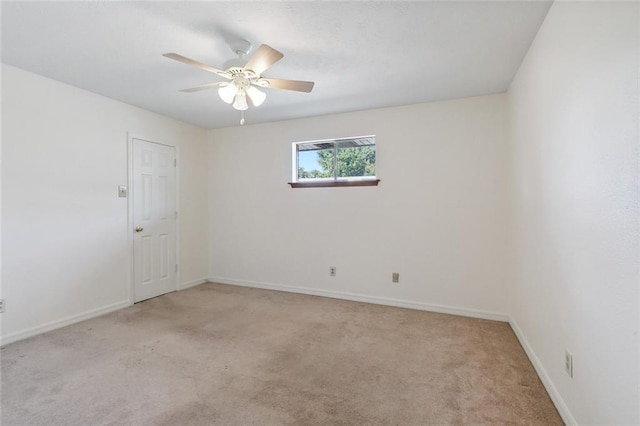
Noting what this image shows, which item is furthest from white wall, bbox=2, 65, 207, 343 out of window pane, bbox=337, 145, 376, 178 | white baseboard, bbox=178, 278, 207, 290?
window pane, bbox=337, 145, 376, 178

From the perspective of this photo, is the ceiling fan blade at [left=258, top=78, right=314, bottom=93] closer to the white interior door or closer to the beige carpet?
the beige carpet

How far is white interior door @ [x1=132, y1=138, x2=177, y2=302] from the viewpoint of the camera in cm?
378

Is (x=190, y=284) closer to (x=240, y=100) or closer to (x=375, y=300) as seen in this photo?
(x=375, y=300)

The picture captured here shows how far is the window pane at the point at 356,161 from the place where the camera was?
3.84 metres

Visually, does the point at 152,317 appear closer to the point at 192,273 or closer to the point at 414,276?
the point at 192,273

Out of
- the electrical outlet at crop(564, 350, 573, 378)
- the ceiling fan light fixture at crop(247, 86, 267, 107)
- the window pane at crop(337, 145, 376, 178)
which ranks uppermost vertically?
the ceiling fan light fixture at crop(247, 86, 267, 107)

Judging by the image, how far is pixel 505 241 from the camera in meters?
3.21

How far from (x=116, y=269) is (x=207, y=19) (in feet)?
9.91

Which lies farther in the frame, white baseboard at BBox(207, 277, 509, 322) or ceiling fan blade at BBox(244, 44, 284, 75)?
white baseboard at BBox(207, 277, 509, 322)

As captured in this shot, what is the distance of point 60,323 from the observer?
9.80ft

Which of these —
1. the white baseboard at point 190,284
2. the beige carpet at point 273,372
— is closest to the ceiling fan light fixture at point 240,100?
the beige carpet at point 273,372

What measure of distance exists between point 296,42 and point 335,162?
6.46 ft

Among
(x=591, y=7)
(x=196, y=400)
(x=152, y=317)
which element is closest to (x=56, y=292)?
(x=152, y=317)

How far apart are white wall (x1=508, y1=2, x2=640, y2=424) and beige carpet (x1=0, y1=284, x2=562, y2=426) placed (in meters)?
0.45
